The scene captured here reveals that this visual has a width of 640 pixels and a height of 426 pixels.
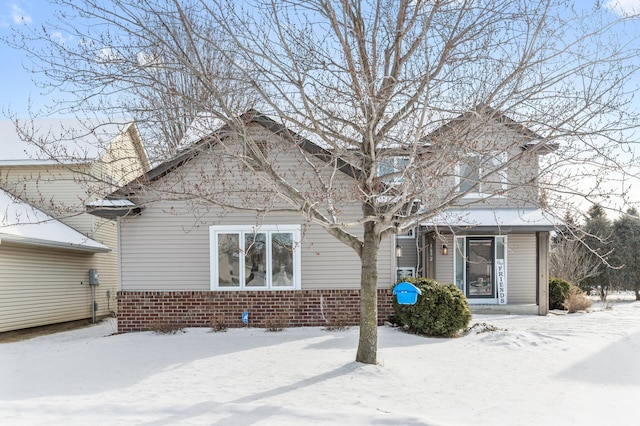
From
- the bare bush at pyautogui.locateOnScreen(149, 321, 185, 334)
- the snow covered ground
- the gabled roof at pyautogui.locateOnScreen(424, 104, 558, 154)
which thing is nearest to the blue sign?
the snow covered ground

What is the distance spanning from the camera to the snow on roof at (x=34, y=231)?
35.8ft

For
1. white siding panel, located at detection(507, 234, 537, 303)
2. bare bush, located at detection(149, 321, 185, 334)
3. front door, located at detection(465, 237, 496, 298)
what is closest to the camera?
bare bush, located at detection(149, 321, 185, 334)

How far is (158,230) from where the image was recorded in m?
10.9

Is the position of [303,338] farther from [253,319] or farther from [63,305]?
[63,305]

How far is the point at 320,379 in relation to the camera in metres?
6.43

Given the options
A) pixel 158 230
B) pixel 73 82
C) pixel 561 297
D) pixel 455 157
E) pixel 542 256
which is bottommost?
pixel 561 297

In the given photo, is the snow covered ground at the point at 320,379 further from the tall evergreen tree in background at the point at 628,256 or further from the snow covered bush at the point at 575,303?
the tall evergreen tree in background at the point at 628,256

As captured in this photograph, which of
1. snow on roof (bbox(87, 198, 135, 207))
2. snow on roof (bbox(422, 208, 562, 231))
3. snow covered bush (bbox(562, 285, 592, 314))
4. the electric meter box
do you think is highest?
snow on roof (bbox(87, 198, 135, 207))

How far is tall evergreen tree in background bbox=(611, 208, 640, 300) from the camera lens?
19.7 metres

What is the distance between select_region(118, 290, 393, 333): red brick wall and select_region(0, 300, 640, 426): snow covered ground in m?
0.53

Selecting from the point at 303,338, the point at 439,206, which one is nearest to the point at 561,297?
the point at 303,338

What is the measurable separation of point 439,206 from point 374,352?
2308 millimetres

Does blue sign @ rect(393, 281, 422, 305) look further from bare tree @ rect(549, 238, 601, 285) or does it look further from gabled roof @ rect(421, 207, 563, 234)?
bare tree @ rect(549, 238, 601, 285)

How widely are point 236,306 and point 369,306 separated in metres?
4.63
